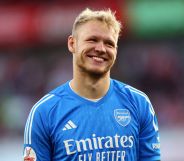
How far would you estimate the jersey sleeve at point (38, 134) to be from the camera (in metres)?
5.91

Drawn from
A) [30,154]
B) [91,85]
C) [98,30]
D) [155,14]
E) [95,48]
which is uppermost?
[155,14]

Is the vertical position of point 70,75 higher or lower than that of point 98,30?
higher

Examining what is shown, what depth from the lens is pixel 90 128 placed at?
5.95 meters

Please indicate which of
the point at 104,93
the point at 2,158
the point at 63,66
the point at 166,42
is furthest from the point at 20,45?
the point at 104,93

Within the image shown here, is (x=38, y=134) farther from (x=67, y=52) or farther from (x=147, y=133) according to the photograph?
(x=67, y=52)

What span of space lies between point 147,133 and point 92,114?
426mm

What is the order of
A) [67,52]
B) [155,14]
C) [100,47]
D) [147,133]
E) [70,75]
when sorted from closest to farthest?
[100,47] → [147,133] → [70,75] → [155,14] → [67,52]

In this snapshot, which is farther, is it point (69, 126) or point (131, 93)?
point (131, 93)

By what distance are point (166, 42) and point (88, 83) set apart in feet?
48.0

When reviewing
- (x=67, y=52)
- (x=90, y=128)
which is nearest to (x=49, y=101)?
(x=90, y=128)

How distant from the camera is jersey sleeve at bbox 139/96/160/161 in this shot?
6.08 metres

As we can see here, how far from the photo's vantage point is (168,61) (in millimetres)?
18500

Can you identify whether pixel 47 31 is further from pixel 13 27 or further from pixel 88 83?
pixel 88 83

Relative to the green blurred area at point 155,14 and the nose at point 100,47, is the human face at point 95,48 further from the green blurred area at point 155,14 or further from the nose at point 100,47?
the green blurred area at point 155,14
